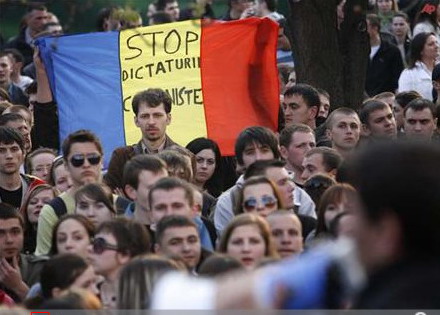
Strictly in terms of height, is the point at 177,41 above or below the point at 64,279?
above

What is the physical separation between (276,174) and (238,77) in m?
4.05

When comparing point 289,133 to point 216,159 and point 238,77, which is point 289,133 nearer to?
point 216,159

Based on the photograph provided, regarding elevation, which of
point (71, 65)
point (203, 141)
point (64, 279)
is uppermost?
point (71, 65)

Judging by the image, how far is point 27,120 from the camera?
44.4ft

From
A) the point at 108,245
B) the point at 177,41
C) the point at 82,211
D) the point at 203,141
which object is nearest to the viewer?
the point at 108,245

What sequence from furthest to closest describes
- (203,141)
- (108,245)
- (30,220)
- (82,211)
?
1. (203,141)
2. (30,220)
3. (82,211)
4. (108,245)

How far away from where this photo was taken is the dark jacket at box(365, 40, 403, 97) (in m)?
17.7

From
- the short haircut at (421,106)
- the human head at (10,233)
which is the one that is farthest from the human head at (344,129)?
the human head at (10,233)

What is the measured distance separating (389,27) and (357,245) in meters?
16.3

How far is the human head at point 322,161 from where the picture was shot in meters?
11.0

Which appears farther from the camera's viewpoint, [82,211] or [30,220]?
[30,220]

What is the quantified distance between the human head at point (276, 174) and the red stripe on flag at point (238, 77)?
10.7 feet

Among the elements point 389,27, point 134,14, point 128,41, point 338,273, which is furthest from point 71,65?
point 338,273

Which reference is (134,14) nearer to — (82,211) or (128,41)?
(82,211)
